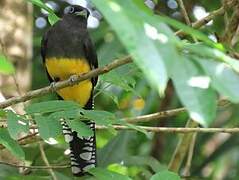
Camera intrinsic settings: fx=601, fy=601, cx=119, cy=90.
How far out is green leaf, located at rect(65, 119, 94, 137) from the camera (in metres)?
1.86

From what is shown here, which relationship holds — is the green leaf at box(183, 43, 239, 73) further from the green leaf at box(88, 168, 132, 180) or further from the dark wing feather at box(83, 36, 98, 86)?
the dark wing feather at box(83, 36, 98, 86)

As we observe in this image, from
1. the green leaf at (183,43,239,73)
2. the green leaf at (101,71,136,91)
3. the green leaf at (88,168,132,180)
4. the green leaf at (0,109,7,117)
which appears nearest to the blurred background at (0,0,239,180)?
the green leaf at (101,71,136,91)

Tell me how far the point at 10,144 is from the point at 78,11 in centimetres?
185

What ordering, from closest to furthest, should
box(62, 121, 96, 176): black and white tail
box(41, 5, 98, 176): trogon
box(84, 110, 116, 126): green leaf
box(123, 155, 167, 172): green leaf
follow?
→ box(84, 110, 116, 126): green leaf
box(62, 121, 96, 176): black and white tail
box(123, 155, 167, 172): green leaf
box(41, 5, 98, 176): trogon

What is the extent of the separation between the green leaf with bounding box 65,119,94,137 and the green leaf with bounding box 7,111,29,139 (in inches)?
6.4

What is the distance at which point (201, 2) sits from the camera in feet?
10.9

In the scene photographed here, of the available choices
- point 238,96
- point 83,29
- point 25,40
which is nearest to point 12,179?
point 25,40

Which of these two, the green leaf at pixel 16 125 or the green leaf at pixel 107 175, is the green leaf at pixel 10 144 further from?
the green leaf at pixel 107 175

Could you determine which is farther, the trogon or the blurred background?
the trogon

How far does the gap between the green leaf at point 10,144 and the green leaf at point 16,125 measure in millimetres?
78

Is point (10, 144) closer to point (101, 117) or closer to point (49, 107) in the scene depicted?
point (49, 107)

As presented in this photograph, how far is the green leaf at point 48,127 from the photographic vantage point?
1.76 meters

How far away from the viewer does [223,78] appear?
96 centimetres

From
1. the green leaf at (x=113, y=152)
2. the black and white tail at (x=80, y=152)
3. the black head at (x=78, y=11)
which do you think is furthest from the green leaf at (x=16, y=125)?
the black head at (x=78, y=11)
